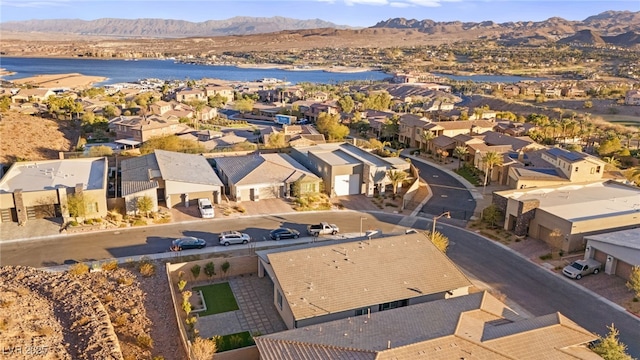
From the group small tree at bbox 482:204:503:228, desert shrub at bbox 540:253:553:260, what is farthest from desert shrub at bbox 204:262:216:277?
small tree at bbox 482:204:503:228

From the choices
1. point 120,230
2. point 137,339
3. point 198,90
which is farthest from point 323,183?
point 198,90

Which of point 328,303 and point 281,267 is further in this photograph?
point 281,267

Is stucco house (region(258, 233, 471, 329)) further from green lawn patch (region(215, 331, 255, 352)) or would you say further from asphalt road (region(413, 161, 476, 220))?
asphalt road (region(413, 161, 476, 220))

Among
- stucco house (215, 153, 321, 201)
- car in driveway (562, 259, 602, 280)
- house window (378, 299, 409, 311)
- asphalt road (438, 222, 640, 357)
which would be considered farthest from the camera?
stucco house (215, 153, 321, 201)

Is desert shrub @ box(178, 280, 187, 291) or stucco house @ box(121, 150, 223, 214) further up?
stucco house @ box(121, 150, 223, 214)

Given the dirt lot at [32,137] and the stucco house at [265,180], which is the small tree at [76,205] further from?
the dirt lot at [32,137]

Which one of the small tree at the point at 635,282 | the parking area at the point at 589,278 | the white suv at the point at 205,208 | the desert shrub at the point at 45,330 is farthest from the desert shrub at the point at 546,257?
the desert shrub at the point at 45,330

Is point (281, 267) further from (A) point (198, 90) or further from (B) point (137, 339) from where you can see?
(A) point (198, 90)

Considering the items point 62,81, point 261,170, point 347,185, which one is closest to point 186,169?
point 261,170
